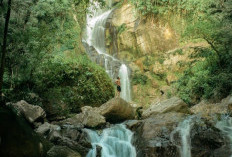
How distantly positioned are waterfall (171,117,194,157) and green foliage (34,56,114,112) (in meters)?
5.13

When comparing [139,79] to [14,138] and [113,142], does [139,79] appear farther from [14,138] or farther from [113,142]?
[14,138]

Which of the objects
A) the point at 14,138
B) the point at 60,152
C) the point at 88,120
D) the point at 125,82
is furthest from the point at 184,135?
the point at 125,82

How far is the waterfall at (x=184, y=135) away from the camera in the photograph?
6779mm

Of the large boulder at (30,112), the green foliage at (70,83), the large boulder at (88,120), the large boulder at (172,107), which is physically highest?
the green foliage at (70,83)

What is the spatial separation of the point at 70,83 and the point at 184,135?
6157mm

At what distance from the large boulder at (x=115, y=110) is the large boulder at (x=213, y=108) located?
10.6ft

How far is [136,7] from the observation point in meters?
20.4

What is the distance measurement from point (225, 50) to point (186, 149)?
283 inches

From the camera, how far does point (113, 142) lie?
26.0 feet

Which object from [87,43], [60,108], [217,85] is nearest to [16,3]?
[60,108]

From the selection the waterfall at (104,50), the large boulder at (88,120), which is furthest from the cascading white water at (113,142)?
the waterfall at (104,50)

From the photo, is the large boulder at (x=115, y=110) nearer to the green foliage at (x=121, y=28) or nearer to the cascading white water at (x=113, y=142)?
the cascading white water at (x=113, y=142)

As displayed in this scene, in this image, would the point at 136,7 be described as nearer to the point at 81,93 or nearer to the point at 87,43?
the point at 87,43

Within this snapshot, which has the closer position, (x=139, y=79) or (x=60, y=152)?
(x=60, y=152)
